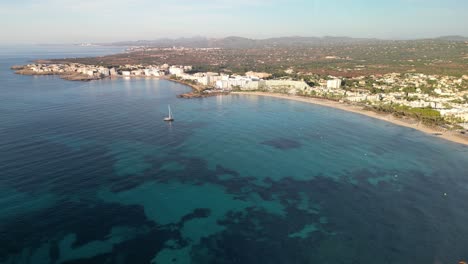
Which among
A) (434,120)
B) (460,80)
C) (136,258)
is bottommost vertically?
(136,258)

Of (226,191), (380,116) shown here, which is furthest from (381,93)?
(226,191)

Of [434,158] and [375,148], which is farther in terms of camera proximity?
[375,148]

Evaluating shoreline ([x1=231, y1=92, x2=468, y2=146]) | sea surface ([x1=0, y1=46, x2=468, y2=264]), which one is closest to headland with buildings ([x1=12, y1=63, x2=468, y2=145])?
shoreline ([x1=231, y1=92, x2=468, y2=146])

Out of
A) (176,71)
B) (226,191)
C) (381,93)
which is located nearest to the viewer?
(226,191)

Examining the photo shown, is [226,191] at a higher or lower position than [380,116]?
lower

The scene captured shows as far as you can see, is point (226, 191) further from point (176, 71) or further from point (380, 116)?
point (176, 71)

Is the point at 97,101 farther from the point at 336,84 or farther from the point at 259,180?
the point at 336,84

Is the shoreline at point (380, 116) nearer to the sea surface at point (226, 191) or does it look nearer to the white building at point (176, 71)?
the sea surface at point (226, 191)

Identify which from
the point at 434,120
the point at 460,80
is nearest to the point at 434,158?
the point at 434,120
